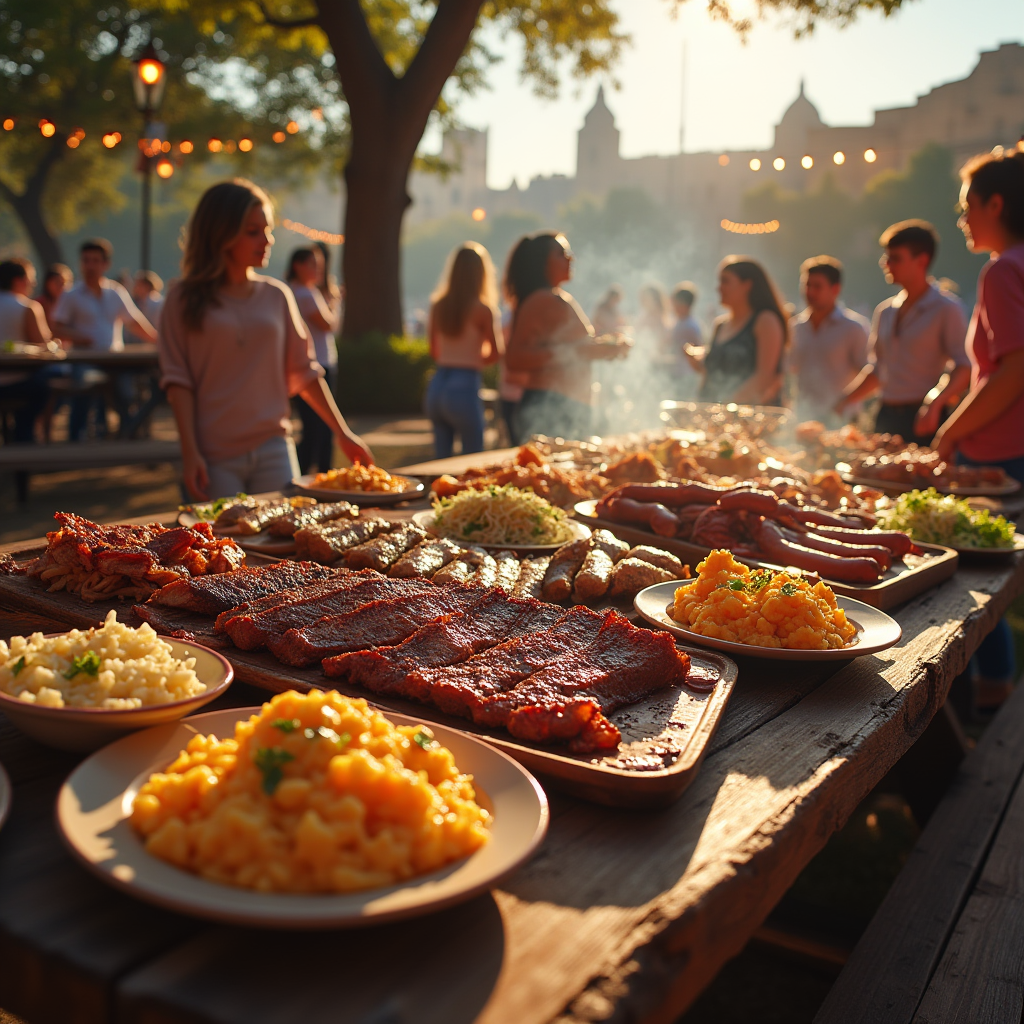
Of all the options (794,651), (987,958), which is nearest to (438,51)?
(794,651)

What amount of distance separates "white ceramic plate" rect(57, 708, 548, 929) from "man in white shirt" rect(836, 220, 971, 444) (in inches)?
225

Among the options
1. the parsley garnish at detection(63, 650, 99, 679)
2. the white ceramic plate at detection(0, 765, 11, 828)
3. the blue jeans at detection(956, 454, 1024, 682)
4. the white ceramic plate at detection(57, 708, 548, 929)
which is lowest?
the blue jeans at detection(956, 454, 1024, 682)

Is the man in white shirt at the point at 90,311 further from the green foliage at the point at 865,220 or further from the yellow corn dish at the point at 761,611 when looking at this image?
the green foliage at the point at 865,220

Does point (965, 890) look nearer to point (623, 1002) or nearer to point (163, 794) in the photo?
point (623, 1002)

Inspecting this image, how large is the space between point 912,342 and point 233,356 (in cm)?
509

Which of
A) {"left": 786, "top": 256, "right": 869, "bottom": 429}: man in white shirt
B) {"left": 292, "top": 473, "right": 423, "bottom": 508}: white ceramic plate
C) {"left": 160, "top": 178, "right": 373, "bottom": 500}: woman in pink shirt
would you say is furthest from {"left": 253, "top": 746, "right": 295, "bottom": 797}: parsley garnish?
{"left": 786, "top": 256, "right": 869, "bottom": 429}: man in white shirt

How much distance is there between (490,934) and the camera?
4.17 ft

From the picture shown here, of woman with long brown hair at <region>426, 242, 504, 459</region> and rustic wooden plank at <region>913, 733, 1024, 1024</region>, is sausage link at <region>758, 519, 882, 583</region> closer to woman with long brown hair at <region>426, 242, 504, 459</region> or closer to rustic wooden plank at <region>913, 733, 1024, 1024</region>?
rustic wooden plank at <region>913, 733, 1024, 1024</region>

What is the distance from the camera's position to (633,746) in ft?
5.75

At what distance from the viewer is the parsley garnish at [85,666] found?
1.67 meters

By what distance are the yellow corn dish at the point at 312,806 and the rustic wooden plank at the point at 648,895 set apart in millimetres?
108

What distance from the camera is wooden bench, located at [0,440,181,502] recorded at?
340 inches

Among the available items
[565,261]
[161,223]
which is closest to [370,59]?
[565,261]

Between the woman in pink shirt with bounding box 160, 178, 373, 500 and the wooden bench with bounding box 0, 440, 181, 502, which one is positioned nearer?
the woman in pink shirt with bounding box 160, 178, 373, 500
